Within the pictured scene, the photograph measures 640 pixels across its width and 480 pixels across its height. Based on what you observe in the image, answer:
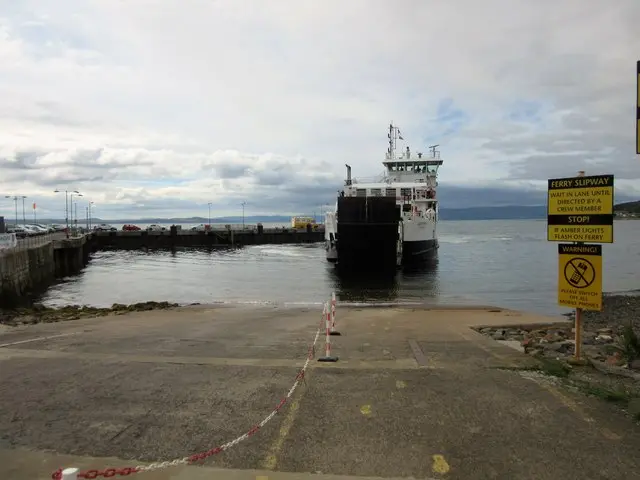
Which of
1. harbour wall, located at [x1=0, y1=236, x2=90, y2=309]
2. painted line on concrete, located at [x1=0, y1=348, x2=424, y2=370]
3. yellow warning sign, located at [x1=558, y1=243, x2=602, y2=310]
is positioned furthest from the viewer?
harbour wall, located at [x1=0, y1=236, x2=90, y2=309]

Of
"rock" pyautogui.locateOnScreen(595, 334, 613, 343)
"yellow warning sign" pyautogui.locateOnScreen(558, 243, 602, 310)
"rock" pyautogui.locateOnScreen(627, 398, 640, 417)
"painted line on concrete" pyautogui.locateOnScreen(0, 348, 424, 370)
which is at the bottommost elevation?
"rock" pyautogui.locateOnScreen(595, 334, 613, 343)

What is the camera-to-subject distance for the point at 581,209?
6.07 m

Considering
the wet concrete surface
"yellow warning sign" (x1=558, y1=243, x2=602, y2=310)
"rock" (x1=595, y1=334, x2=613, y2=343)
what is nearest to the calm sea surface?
"rock" (x1=595, y1=334, x2=613, y2=343)

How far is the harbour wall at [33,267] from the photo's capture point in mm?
21844

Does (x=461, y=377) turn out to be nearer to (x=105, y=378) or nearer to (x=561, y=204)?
(x=561, y=204)

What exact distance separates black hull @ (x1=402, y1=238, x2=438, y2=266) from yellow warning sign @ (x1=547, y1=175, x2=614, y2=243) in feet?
95.5

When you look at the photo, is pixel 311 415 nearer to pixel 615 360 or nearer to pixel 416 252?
pixel 615 360

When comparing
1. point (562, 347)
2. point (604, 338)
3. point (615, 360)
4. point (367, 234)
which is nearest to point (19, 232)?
point (367, 234)

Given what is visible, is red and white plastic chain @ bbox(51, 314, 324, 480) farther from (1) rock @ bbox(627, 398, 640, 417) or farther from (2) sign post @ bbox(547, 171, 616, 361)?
(2) sign post @ bbox(547, 171, 616, 361)

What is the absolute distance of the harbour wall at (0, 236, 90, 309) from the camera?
2184cm

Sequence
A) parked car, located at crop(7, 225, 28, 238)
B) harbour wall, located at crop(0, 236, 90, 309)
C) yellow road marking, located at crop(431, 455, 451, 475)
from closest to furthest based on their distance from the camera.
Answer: yellow road marking, located at crop(431, 455, 451, 475), harbour wall, located at crop(0, 236, 90, 309), parked car, located at crop(7, 225, 28, 238)

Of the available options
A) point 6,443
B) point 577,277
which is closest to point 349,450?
point 6,443

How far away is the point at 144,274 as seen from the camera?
3678cm

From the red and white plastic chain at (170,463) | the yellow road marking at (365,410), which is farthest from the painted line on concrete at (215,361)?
the red and white plastic chain at (170,463)
